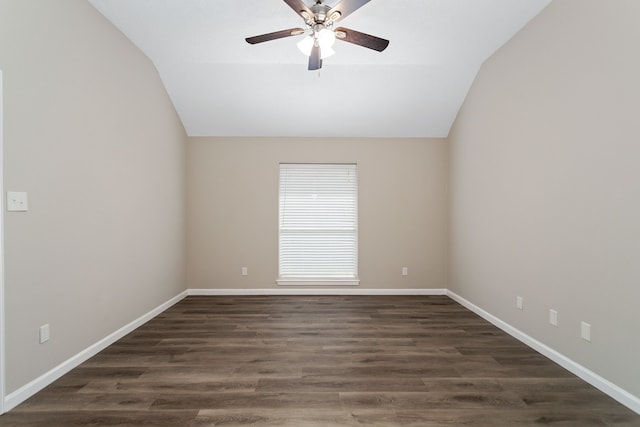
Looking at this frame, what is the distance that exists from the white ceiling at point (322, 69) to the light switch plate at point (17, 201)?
1.92 metres

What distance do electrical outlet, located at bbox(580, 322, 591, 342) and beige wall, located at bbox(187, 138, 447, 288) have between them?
9.04ft

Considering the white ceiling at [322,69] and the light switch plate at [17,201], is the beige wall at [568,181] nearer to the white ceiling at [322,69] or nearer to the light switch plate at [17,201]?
the white ceiling at [322,69]

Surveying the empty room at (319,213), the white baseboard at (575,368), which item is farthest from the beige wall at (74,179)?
the white baseboard at (575,368)

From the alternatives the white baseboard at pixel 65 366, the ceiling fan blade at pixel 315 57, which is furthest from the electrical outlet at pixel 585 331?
the white baseboard at pixel 65 366

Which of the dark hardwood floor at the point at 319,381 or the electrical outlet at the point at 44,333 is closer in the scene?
the dark hardwood floor at the point at 319,381

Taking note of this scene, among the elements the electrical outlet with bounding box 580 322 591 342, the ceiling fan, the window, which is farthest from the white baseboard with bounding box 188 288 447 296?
the ceiling fan

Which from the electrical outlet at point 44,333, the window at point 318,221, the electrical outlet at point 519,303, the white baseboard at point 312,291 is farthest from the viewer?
the window at point 318,221

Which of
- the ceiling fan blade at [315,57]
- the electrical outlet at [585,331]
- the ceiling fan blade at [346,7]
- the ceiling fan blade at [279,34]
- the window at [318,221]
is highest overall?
the ceiling fan blade at [346,7]

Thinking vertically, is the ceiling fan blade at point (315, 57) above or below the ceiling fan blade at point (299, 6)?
below

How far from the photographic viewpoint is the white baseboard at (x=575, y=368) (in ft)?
7.03

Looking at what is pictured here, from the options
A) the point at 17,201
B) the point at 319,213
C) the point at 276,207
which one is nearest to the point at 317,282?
the point at 319,213

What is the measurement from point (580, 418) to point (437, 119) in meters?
3.97

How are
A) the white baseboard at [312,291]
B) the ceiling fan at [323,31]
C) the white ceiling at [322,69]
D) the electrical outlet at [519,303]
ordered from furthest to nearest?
the white baseboard at [312,291] → the electrical outlet at [519,303] → the white ceiling at [322,69] → the ceiling fan at [323,31]

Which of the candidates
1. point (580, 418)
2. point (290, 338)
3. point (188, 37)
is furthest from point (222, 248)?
point (580, 418)
